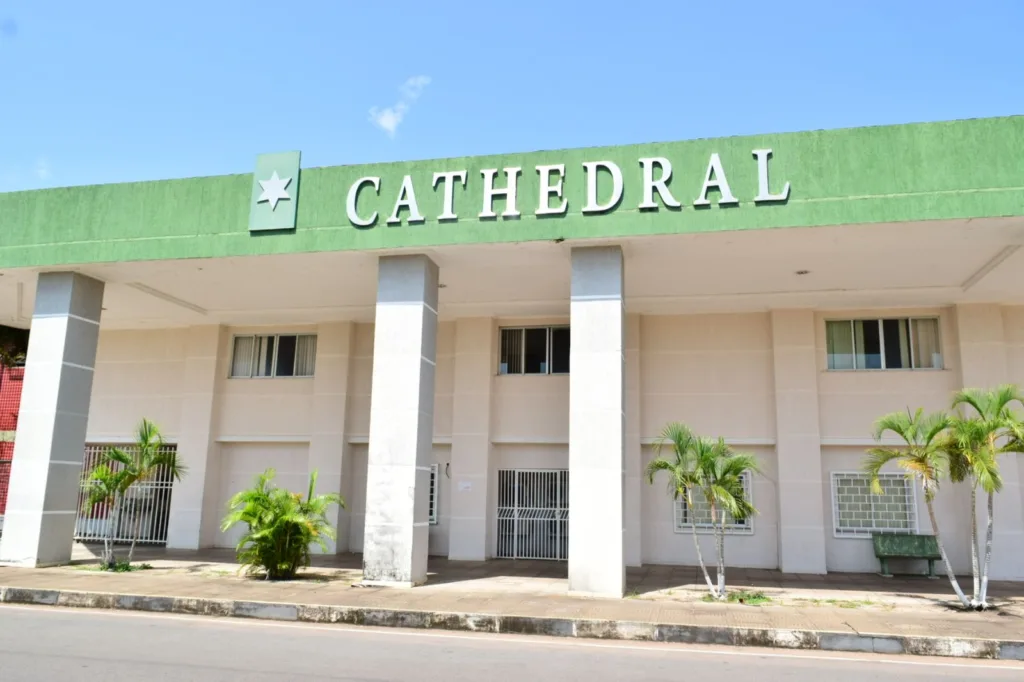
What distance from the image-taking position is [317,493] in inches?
677

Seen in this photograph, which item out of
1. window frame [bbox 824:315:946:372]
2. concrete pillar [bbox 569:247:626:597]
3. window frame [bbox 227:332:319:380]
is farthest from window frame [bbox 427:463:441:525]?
window frame [bbox 824:315:946:372]

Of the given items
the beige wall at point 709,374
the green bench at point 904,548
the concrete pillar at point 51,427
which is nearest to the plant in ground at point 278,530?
the concrete pillar at point 51,427

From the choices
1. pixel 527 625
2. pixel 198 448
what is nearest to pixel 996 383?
pixel 527 625

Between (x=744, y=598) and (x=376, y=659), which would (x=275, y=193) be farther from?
(x=744, y=598)

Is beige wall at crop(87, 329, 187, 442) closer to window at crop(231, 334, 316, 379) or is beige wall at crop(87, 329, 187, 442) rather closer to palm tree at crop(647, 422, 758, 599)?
window at crop(231, 334, 316, 379)

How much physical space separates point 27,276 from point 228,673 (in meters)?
11.1

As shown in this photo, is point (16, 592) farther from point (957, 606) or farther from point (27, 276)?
point (957, 606)

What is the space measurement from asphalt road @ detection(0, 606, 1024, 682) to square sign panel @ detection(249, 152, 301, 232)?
252 inches

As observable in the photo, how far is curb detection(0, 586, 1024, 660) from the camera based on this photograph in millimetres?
8484

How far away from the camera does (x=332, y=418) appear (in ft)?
57.0

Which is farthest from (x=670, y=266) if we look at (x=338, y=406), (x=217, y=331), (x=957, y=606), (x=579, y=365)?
(x=217, y=331)

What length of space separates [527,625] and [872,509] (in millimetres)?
8674

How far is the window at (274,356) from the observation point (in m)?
18.2

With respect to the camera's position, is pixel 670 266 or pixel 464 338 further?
pixel 464 338
